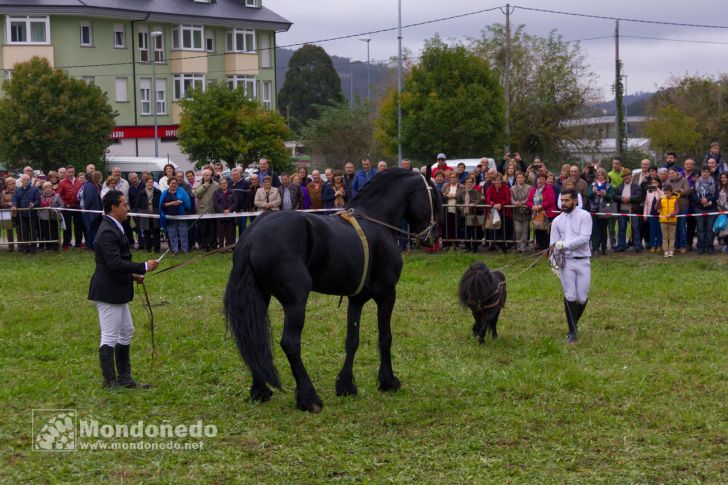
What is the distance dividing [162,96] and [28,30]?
27.4ft

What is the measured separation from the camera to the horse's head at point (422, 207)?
30.1ft

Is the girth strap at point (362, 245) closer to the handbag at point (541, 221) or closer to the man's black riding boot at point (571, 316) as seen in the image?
the man's black riding boot at point (571, 316)

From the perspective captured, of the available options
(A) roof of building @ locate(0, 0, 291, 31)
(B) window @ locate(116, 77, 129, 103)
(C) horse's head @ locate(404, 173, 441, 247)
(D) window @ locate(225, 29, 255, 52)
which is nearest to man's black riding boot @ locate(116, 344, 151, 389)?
(C) horse's head @ locate(404, 173, 441, 247)

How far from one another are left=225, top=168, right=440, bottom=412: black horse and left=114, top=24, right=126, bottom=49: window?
45748 mm

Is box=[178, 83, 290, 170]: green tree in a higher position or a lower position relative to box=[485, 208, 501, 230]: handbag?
higher

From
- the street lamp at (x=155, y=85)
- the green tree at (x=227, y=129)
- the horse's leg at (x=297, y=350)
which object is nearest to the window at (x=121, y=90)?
the street lamp at (x=155, y=85)

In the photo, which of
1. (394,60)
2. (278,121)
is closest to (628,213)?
(278,121)

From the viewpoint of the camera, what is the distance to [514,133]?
1777 inches

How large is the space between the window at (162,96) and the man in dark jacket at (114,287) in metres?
45.7

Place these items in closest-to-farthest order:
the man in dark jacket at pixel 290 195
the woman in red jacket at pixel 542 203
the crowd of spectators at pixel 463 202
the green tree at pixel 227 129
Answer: the crowd of spectators at pixel 463 202 → the woman in red jacket at pixel 542 203 → the man in dark jacket at pixel 290 195 → the green tree at pixel 227 129

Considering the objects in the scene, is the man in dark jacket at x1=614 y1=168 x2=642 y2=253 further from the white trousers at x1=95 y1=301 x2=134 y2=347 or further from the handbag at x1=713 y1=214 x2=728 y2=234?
the white trousers at x1=95 y1=301 x2=134 y2=347

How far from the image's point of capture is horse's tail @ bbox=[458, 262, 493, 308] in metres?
10.4

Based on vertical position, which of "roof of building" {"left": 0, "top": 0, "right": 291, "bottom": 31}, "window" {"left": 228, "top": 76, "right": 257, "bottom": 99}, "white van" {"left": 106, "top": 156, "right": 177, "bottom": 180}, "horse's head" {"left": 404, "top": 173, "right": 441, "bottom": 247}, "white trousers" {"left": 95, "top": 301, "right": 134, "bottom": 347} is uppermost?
"roof of building" {"left": 0, "top": 0, "right": 291, "bottom": 31}

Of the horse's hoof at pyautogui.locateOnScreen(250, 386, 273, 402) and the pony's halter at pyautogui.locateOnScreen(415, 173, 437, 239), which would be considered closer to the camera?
the horse's hoof at pyautogui.locateOnScreen(250, 386, 273, 402)
